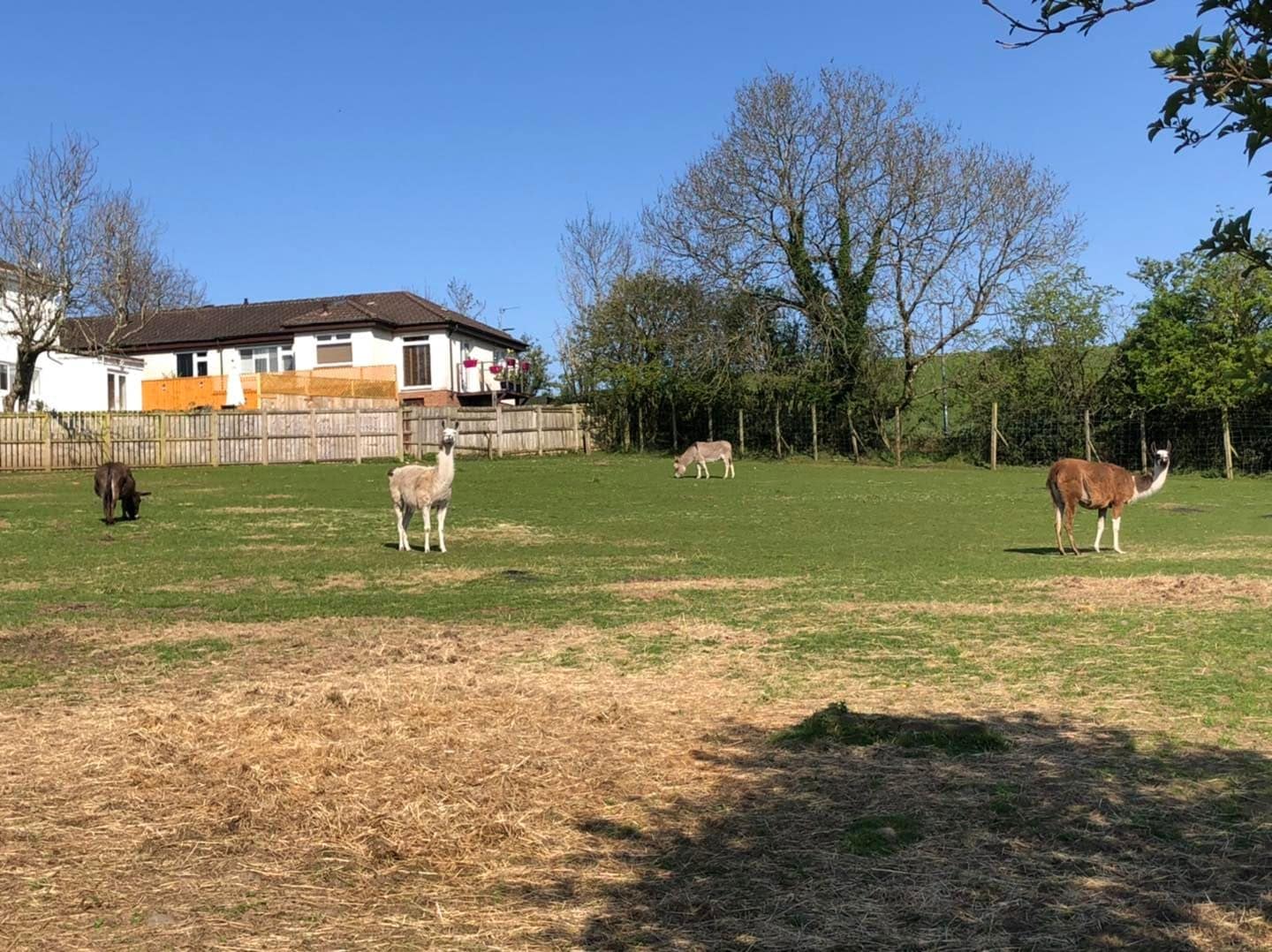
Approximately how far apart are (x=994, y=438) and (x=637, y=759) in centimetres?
3380

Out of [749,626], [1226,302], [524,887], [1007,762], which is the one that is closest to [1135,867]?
[1007,762]

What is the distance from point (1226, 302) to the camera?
3328 centimetres

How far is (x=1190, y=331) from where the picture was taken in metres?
34.7

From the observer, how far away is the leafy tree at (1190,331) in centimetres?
3306

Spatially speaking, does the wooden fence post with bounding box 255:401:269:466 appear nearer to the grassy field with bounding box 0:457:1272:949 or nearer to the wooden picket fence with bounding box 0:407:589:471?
the wooden picket fence with bounding box 0:407:589:471

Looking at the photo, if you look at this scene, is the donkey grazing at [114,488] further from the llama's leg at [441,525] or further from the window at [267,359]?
the window at [267,359]

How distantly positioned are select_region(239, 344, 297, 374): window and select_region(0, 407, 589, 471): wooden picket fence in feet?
51.4

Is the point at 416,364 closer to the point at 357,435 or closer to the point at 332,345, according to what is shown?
the point at 332,345

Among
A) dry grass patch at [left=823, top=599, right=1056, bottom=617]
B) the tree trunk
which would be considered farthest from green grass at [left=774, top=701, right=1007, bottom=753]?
the tree trunk

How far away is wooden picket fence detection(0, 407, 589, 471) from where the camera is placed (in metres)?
35.2

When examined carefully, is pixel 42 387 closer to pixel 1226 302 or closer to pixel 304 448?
pixel 304 448

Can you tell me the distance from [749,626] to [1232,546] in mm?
9995

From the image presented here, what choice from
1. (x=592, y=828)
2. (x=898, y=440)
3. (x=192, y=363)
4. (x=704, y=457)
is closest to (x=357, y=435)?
(x=704, y=457)

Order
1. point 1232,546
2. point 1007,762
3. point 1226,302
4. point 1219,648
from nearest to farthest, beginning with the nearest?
1. point 1007,762
2. point 1219,648
3. point 1232,546
4. point 1226,302
